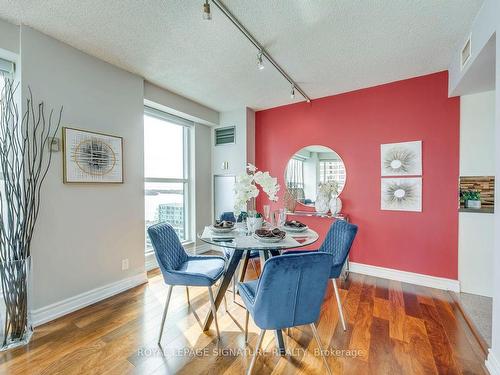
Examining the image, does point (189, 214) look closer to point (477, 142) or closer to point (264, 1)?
point (264, 1)

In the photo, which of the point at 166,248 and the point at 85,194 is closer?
the point at 166,248

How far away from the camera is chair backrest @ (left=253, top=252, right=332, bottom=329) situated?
1.30 meters

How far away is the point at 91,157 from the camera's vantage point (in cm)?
249

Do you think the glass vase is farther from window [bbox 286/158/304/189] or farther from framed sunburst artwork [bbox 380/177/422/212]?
framed sunburst artwork [bbox 380/177/422/212]

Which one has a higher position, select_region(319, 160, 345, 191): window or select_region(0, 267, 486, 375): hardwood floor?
select_region(319, 160, 345, 191): window

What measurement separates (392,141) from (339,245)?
1823 mm

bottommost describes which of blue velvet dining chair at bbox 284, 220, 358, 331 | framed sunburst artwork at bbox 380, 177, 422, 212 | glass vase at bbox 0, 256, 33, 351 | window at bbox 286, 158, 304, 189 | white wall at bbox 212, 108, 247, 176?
glass vase at bbox 0, 256, 33, 351

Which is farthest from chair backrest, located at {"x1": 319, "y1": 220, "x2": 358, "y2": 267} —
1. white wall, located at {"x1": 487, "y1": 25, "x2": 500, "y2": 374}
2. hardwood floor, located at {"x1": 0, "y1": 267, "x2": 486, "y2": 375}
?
white wall, located at {"x1": 487, "y1": 25, "x2": 500, "y2": 374}

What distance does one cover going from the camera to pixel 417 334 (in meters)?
1.94

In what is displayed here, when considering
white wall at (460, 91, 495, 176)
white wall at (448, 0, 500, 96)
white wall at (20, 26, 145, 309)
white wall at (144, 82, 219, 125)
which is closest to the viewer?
white wall at (448, 0, 500, 96)

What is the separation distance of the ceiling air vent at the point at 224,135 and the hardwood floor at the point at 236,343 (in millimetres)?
2744

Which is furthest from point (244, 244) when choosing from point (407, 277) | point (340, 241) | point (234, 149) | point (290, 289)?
point (234, 149)

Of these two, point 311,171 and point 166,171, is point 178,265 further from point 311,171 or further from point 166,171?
point 311,171

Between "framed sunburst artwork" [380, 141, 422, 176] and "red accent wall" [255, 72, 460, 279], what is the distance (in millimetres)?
68
